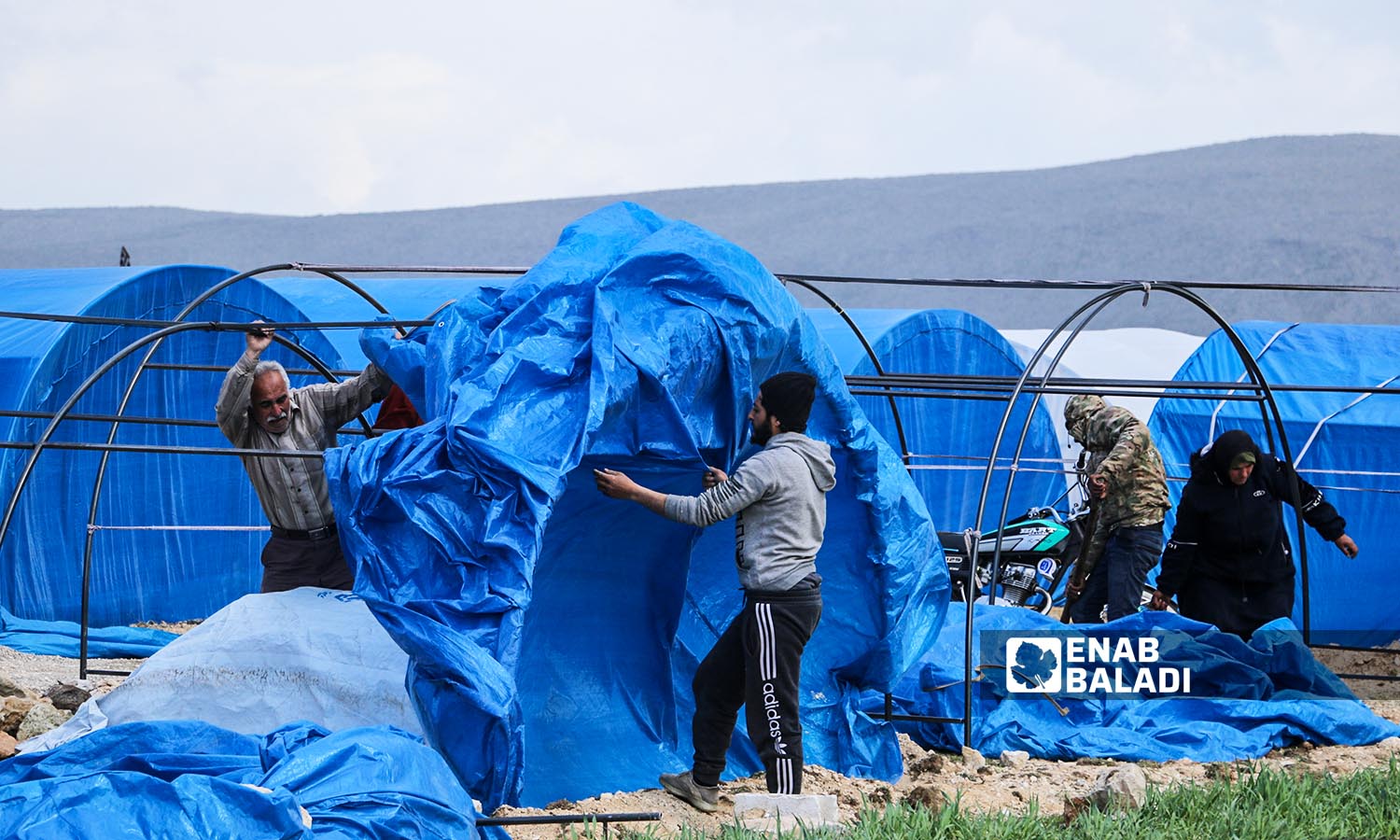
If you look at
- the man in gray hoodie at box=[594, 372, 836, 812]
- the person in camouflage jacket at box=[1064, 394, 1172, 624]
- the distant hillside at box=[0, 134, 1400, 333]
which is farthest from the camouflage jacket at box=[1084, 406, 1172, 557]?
the distant hillside at box=[0, 134, 1400, 333]

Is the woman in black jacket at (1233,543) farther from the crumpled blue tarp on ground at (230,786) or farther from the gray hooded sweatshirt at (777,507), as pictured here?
the crumpled blue tarp on ground at (230,786)

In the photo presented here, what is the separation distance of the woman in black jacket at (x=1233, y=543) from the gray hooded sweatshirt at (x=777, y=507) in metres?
3.29

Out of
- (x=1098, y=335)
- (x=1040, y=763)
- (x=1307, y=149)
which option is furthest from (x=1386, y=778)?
(x=1307, y=149)

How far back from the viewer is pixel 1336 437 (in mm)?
10594

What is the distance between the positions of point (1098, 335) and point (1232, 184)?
17792 millimetres

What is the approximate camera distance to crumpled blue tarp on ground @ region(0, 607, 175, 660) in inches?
337

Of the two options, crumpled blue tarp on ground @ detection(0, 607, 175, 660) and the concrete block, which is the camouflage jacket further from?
crumpled blue tarp on ground @ detection(0, 607, 175, 660)

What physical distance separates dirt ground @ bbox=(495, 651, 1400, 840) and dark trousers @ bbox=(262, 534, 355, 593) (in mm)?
1608

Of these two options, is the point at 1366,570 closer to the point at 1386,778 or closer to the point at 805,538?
the point at 1386,778

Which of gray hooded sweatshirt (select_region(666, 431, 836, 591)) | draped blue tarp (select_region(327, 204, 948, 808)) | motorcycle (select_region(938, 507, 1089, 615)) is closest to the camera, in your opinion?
draped blue tarp (select_region(327, 204, 948, 808))

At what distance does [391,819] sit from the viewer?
368 centimetres

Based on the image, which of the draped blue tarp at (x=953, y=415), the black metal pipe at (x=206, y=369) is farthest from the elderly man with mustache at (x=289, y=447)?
the draped blue tarp at (x=953, y=415)

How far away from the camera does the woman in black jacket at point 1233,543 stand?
7.45 meters

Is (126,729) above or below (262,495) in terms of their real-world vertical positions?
below
